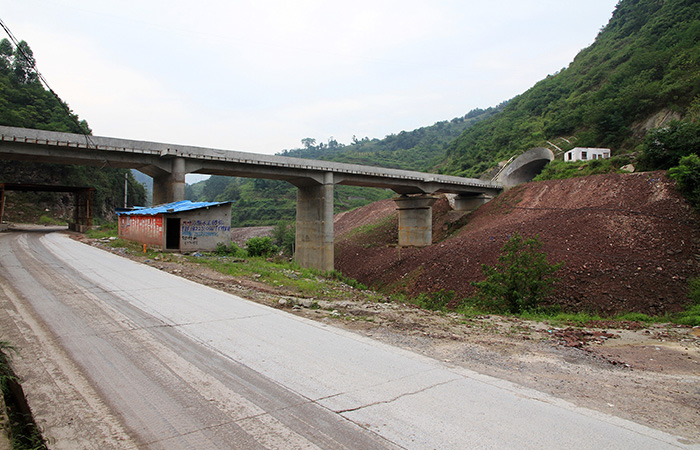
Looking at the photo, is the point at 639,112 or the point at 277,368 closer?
the point at 277,368

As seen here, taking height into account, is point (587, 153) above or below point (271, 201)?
above

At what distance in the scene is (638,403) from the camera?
4680mm

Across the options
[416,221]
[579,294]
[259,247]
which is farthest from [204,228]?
[416,221]

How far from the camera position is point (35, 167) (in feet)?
194

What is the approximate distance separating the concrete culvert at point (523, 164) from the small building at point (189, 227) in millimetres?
36382

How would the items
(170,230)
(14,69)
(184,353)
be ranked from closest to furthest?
(184,353) → (170,230) → (14,69)

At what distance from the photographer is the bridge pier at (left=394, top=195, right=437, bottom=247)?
40094mm

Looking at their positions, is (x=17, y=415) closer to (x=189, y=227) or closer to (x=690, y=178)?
(x=189, y=227)

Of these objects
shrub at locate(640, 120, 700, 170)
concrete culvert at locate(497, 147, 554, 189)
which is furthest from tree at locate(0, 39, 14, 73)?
shrub at locate(640, 120, 700, 170)

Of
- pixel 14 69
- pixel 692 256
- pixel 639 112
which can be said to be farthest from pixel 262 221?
pixel 692 256

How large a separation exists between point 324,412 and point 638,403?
376 centimetres

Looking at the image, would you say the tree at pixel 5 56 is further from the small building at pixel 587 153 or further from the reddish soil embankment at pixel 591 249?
the small building at pixel 587 153

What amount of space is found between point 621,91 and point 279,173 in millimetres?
45553

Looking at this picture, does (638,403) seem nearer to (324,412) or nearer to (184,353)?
(324,412)
